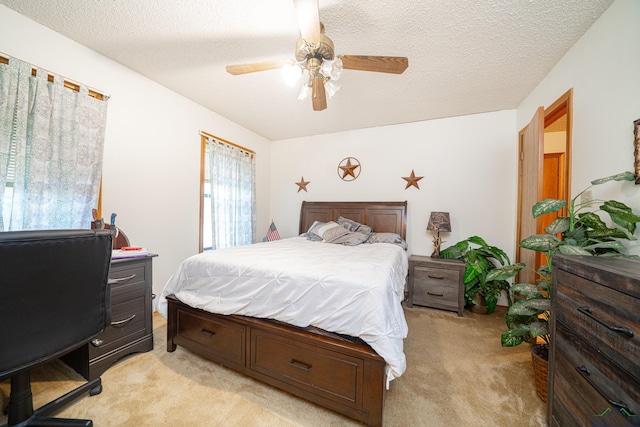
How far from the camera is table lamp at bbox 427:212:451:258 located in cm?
295

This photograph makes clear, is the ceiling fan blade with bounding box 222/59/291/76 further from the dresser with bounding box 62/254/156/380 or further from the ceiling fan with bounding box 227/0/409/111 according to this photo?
the dresser with bounding box 62/254/156/380

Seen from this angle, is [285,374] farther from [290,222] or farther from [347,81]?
[290,222]

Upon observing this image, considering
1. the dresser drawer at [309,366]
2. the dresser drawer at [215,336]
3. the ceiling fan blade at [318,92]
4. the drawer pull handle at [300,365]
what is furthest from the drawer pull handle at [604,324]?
the ceiling fan blade at [318,92]

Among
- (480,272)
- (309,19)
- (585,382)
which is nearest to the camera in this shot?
(585,382)

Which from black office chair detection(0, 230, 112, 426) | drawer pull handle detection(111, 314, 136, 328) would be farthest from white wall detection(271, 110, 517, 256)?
black office chair detection(0, 230, 112, 426)

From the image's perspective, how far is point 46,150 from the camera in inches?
68.6

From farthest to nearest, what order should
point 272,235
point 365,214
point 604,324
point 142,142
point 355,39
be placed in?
point 272,235 → point 365,214 → point 142,142 → point 355,39 → point 604,324

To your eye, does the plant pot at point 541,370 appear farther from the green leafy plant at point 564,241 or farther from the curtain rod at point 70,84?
the curtain rod at point 70,84

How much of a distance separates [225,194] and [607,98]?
3.76 meters

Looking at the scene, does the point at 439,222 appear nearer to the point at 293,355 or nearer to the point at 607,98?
the point at 607,98

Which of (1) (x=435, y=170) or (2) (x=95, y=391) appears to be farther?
(1) (x=435, y=170)

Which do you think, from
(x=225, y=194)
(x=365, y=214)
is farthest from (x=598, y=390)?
(x=225, y=194)

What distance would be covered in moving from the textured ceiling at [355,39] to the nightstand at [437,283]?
1987mm

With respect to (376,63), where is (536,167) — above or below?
below
